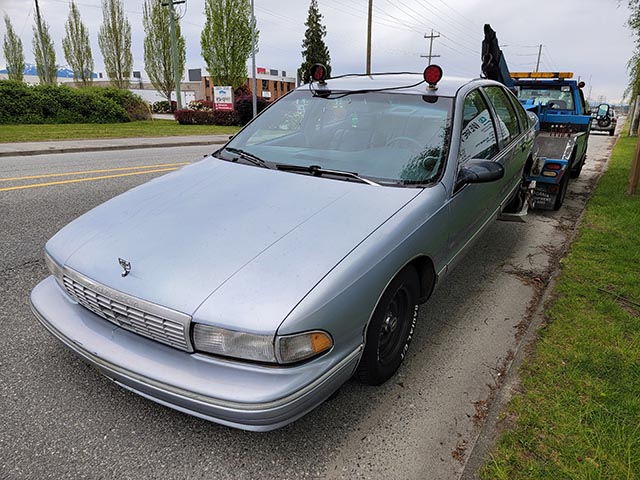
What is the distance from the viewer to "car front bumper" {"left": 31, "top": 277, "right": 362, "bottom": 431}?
175cm

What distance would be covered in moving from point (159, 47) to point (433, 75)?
115 ft

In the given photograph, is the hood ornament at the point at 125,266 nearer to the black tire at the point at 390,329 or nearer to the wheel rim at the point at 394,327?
the black tire at the point at 390,329

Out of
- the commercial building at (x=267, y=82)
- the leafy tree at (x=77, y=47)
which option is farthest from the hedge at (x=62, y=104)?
the commercial building at (x=267, y=82)

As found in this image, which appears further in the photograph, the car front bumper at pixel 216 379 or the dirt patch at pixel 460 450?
the dirt patch at pixel 460 450

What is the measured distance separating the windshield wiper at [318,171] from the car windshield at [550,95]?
Result: 297 inches

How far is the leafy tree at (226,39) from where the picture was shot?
3183 centimetres

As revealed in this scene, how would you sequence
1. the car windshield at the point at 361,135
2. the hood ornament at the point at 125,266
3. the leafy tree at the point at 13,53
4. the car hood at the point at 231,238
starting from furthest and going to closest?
the leafy tree at the point at 13,53 < the car windshield at the point at 361,135 < the hood ornament at the point at 125,266 < the car hood at the point at 231,238

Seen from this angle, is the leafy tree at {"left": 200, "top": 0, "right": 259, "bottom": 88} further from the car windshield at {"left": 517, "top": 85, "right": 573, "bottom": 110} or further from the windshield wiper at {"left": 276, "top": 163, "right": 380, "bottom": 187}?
the windshield wiper at {"left": 276, "top": 163, "right": 380, "bottom": 187}

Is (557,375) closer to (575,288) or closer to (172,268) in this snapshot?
(575,288)

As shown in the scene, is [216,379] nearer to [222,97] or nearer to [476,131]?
[476,131]

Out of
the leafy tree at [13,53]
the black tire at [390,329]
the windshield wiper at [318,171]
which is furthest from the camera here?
the leafy tree at [13,53]

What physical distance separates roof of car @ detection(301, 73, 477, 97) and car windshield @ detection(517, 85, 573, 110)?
20.3ft

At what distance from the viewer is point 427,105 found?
319 centimetres

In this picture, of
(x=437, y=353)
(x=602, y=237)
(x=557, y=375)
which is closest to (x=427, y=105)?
(x=437, y=353)
